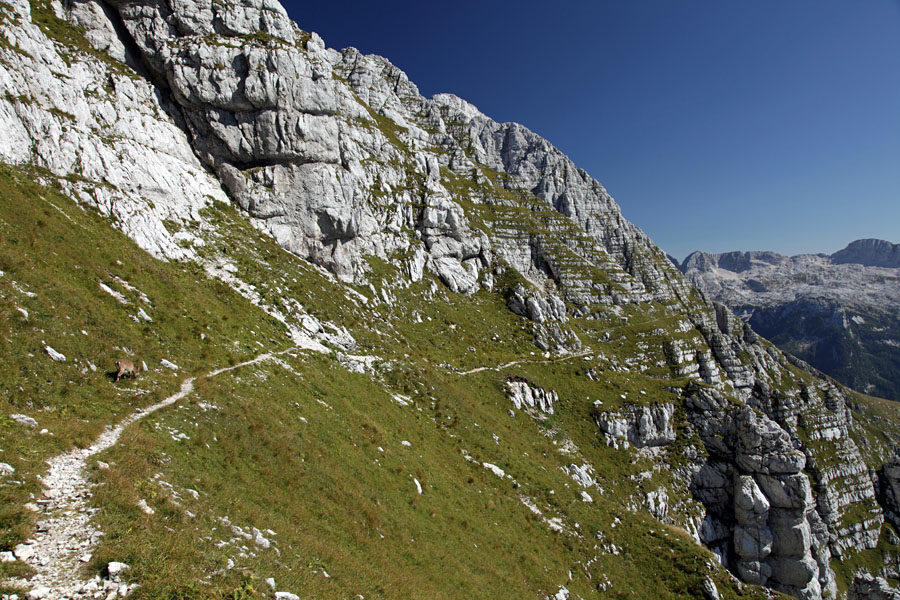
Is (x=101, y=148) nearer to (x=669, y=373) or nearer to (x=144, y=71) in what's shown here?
(x=144, y=71)

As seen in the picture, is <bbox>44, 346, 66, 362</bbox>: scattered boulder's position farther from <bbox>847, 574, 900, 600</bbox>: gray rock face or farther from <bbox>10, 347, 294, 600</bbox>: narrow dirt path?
<bbox>847, 574, 900, 600</bbox>: gray rock face

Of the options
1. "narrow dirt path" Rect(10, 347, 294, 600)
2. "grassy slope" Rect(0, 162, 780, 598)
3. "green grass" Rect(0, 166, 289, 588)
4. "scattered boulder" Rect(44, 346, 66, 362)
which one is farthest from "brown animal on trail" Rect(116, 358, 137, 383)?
"narrow dirt path" Rect(10, 347, 294, 600)

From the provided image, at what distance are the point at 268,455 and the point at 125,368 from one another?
26.2 ft

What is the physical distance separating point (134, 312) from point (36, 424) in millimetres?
12949

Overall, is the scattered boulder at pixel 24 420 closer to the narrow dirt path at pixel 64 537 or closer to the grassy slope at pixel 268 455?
the grassy slope at pixel 268 455

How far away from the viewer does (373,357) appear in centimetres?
4150

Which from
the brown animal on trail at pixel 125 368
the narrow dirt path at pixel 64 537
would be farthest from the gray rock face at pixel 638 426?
the narrow dirt path at pixel 64 537

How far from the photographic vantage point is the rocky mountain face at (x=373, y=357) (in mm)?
20672

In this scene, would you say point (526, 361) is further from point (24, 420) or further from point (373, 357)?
point (24, 420)

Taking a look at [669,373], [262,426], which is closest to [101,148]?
[262,426]

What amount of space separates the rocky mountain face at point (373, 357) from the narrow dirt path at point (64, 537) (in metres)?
0.15

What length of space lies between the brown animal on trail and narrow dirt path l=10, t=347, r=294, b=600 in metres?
5.85

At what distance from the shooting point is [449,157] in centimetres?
13325

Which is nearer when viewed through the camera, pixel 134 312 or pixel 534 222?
pixel 134 312
